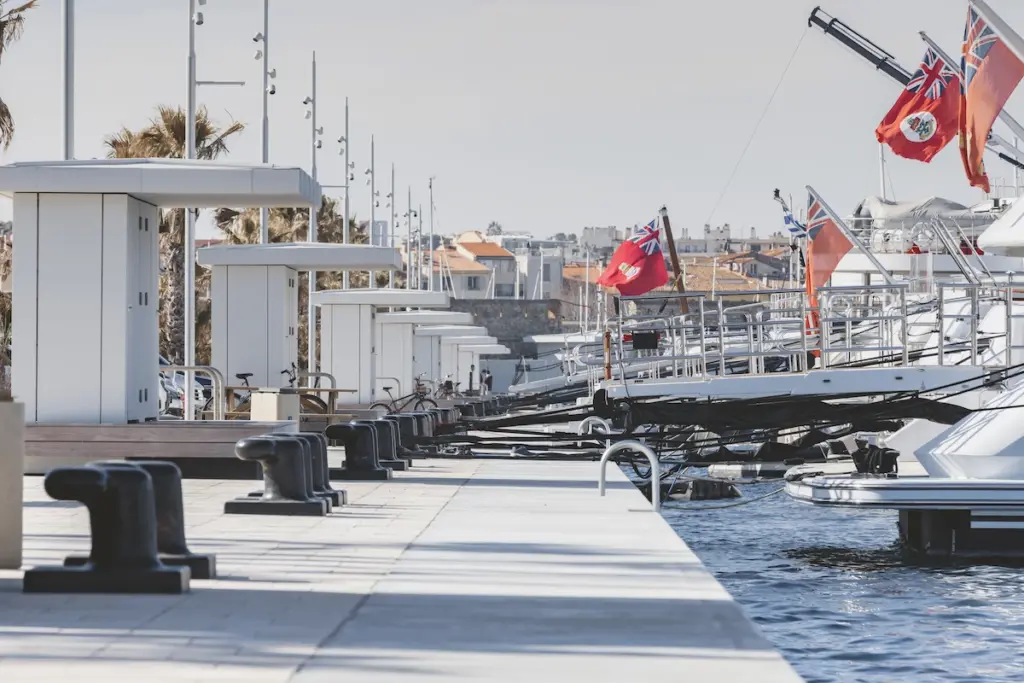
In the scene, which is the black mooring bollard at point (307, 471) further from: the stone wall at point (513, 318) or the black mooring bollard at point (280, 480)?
the stone wall at point (513, 318)

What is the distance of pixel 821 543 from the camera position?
21.1 m

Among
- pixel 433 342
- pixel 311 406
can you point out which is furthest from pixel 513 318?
pixel 311 406

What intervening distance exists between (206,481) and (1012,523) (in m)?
8.35

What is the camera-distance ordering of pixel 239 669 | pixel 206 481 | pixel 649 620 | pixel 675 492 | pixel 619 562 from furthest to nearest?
pixel 675 492 → pixel 206 481 → pixel 619 562 → pixel 649 620 → pixel 239 669

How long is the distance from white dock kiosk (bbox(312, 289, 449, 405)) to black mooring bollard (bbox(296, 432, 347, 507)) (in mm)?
24388

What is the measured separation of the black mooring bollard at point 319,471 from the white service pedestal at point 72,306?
346 cm

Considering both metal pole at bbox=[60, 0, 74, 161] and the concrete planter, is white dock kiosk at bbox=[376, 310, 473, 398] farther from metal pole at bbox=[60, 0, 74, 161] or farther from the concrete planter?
the concrete planter

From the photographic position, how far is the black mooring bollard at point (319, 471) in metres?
14.0

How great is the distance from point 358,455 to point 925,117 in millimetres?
15342

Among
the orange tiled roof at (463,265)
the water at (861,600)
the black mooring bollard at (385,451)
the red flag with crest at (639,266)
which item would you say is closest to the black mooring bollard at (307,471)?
the water at (861,600)

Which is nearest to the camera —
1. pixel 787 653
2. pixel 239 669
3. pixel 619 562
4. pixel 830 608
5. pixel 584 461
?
pixel 239 669

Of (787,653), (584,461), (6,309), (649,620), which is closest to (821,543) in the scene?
(584,461)

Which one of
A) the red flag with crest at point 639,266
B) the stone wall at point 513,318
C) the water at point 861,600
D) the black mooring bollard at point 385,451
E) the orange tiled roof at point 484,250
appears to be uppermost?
the orange tiled roof at point 484,250

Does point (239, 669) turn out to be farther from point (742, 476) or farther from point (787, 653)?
point (742, 476)
